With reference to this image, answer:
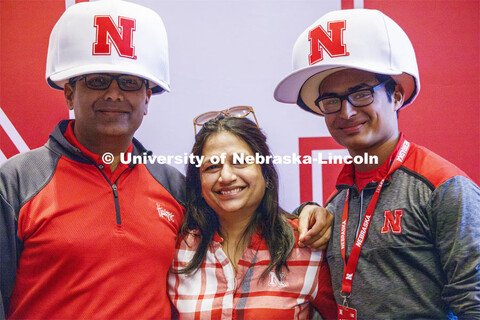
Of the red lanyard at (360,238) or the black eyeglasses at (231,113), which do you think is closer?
the red lanyard at (360,238)

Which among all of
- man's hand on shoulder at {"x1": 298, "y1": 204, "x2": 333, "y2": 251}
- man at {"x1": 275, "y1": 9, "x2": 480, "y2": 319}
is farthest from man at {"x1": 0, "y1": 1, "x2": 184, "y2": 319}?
man at {"x1": 275, "y1": 9, "x2": 480, "y2": 319}

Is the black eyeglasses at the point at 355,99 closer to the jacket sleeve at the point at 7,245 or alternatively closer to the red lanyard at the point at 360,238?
the red lanyard at the point at 360,238

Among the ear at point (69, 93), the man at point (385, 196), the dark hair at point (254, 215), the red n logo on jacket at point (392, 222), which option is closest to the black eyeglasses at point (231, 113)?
the dark hair at point (254, 215)

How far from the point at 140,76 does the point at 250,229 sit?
828mm

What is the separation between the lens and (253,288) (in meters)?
1.60

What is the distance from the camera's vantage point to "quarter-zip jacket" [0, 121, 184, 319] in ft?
4.90

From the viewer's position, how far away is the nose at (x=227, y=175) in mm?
1656

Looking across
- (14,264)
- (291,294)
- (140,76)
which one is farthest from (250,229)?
(14,264)

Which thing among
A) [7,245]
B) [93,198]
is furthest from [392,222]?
[7,245]

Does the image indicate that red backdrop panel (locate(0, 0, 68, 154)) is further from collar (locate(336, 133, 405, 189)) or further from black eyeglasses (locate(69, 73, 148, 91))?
collar (locate(336, 133, 405, 189))

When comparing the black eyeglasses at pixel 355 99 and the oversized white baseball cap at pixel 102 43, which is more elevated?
the oversized white baseball cap at pixel 102 43

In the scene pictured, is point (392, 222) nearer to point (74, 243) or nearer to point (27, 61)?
point (74, 243)

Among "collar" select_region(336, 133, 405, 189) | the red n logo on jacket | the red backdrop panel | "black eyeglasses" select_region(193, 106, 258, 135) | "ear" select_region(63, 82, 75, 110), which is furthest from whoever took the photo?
the red backdrop panel

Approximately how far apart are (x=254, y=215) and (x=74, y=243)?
784 mm
